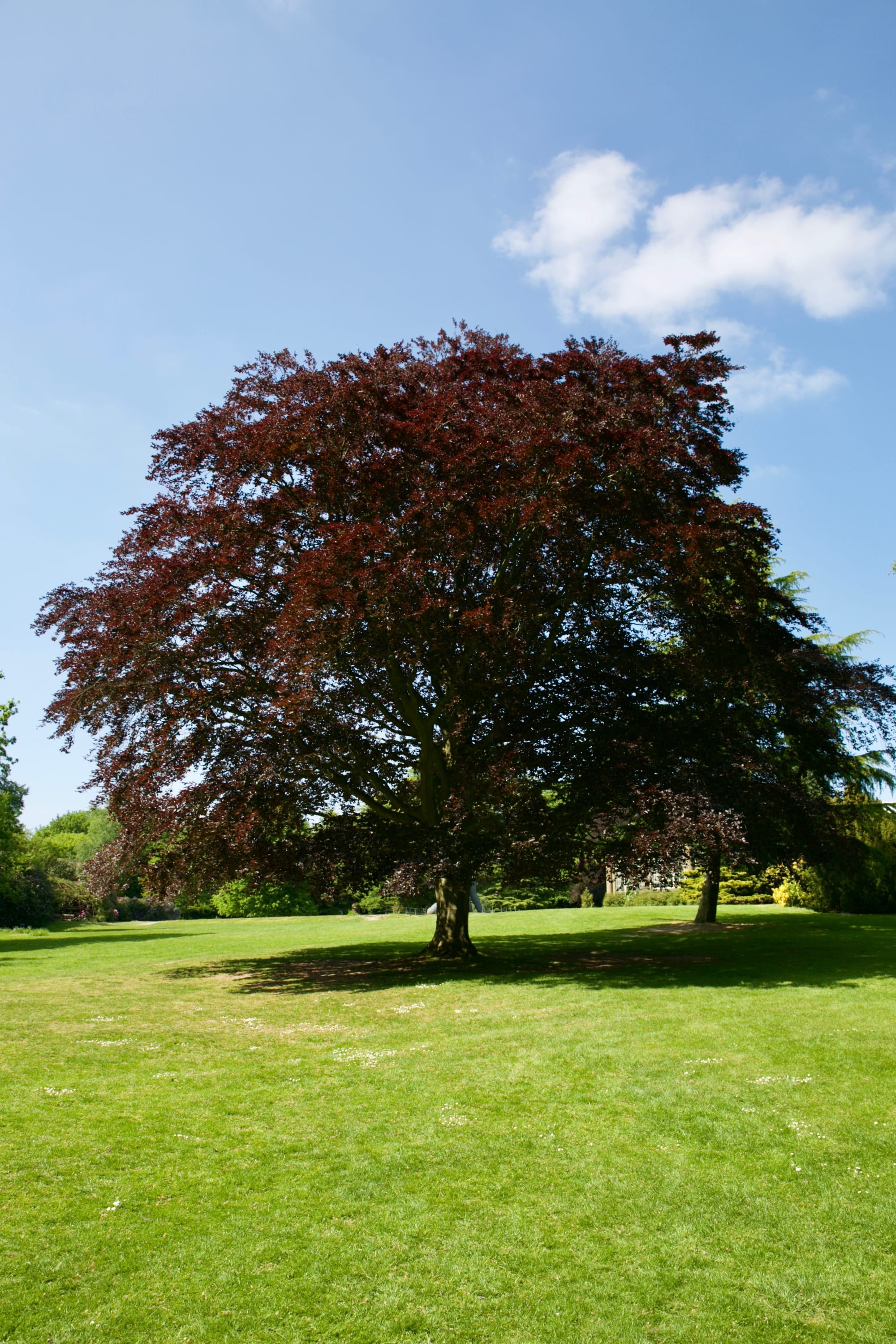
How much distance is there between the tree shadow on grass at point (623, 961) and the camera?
1530 cm

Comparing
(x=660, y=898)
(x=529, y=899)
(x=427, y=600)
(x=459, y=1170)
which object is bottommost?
(x=529, y=899)

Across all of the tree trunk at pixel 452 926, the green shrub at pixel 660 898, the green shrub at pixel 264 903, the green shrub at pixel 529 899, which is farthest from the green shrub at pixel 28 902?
the green shrub at pixel 660 898

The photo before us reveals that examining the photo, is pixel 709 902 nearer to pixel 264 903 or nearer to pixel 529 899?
pixel 529 899

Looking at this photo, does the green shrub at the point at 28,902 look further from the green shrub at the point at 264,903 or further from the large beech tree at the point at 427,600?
the large beech tree at the point at 427,600

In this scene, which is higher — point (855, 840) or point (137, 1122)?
point (855, 840)

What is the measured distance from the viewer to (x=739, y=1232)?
5.38m

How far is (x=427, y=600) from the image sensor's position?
14.9 meters

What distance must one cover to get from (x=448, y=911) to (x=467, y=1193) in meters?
13.8

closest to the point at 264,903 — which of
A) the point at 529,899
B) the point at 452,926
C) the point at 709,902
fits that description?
the point at 529,899

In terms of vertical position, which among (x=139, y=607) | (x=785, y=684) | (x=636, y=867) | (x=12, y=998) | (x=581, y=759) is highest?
(x=139, y=607)

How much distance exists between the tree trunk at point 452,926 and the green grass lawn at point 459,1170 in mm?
5619

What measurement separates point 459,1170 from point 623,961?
12538 mm

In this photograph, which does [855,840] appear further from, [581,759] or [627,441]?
[627,441]

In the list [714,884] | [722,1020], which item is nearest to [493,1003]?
[722,1020]
